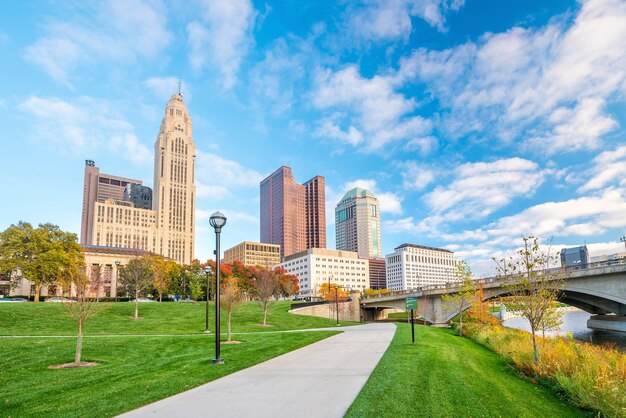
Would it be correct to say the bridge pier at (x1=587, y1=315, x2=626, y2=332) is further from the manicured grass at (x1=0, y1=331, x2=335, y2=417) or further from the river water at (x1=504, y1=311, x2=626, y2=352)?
the manicured grass at (x1=0, y1=331, x2=335, y2=417)

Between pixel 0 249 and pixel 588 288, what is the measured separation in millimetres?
71631

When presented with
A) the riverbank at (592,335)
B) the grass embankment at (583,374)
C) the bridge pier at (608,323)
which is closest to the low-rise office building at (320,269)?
the bridge pier at (608,323)

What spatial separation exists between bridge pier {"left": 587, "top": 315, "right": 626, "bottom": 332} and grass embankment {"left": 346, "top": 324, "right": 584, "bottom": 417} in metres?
49.2

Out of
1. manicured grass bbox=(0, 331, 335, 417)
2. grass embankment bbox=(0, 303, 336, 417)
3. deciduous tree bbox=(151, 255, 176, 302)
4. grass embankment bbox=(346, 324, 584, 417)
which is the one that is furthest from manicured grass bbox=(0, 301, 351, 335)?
grass embankment bbox=(346, 324, 584, 417)

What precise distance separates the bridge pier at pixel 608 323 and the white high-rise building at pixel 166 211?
15809 cm

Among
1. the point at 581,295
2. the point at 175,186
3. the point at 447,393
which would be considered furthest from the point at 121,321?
the point at 175,186

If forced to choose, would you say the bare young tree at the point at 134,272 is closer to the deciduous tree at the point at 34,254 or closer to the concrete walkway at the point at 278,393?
the deciduous tree at the point at 34,254

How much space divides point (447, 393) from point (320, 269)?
176413mm

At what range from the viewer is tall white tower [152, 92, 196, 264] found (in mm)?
176875

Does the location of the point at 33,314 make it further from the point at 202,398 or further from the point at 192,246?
the point at 192,246

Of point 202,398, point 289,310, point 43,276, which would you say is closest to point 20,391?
point 202,398

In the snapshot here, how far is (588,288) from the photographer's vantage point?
43.2 m

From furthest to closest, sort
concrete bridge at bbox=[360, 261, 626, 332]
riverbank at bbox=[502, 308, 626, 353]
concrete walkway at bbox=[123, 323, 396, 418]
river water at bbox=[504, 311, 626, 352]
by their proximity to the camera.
Result: 1. concrete bridge at bbox=[360, 261, 626, 332]
2. river water at bbox=[504, 311, 626, 352]
3. riverbank at bbox=[502, 308, 626, 353]
4. concrete walkway at bbox=[123, 323, 396, 418]

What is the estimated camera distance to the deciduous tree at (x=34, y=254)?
4884 centimetres
